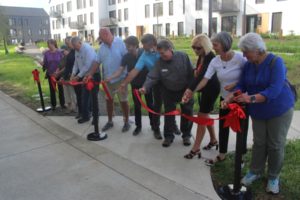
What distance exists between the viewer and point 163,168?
14.5 feet

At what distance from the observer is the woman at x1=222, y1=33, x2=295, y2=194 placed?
3270 millimetres

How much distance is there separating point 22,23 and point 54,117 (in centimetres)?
10071

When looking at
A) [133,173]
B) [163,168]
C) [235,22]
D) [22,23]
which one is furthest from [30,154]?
[22,23]

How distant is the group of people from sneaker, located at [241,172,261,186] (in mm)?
11

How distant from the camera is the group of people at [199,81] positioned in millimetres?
3379

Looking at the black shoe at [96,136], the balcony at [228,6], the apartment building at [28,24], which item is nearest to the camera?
the black shoe at [96,136]

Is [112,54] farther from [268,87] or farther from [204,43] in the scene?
[268,87]

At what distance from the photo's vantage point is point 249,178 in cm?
384

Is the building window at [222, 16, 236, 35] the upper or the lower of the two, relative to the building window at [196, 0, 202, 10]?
lower

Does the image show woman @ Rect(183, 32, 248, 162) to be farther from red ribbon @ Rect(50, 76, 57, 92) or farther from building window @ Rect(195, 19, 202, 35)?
building window @ Rect(195, 19, 202, 35)

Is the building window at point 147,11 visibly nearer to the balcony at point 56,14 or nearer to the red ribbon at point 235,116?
the balcony at point 56,14

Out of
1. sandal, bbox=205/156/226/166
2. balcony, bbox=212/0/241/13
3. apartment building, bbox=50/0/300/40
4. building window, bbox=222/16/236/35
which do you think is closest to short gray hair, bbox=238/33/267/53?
sandal, bbox=205/156/226/166

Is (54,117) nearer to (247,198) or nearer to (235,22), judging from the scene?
(247,198)

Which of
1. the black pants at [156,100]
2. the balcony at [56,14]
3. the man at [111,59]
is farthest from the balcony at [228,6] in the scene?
the balcony at [56,14]
